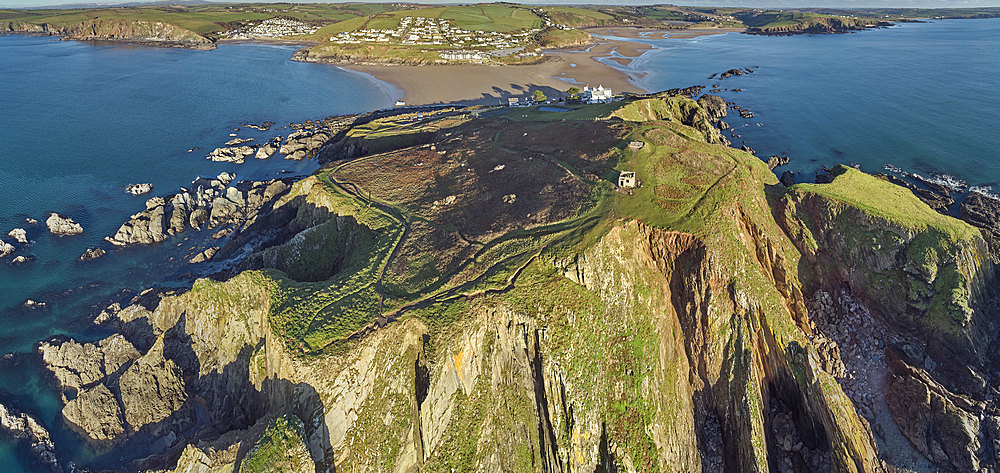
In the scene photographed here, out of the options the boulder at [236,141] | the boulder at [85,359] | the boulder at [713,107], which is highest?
the boulder at [713,107]

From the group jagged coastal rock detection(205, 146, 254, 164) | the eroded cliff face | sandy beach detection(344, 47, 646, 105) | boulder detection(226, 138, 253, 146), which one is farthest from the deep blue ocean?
the eroded cliff face

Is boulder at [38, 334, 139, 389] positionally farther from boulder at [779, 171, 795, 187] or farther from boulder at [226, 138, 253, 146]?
boulder at [779, 171, 795, 187]

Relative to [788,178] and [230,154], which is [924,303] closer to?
[788,178]

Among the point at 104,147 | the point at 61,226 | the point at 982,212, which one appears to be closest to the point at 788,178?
the point at 982,212

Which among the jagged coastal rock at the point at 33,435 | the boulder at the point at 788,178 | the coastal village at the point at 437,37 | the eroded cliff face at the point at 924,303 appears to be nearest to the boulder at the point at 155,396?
the jagged coastal rock at the point at 33,435

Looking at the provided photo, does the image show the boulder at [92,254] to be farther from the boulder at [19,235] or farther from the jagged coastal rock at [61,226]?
the boulder at [19,235]

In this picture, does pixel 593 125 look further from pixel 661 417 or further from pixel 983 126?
pixel 983 126

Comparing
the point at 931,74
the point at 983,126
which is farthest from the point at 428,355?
the point at 931,74
